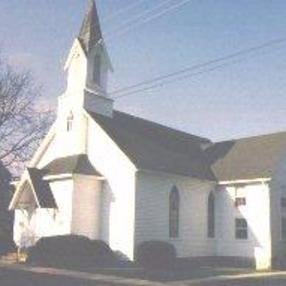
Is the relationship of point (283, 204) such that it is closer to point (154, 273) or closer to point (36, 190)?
point (154, 273)

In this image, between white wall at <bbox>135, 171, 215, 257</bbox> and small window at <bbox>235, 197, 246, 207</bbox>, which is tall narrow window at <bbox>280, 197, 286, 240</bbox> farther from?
white wall at <bbox>135, 171, 215, 257</bbox>

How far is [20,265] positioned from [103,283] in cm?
804

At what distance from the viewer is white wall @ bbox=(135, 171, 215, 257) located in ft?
110

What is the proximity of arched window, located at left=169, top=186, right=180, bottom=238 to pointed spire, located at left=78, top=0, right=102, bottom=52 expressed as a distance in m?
11.8

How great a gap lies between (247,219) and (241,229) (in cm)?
86

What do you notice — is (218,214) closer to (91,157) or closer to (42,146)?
(91,157)

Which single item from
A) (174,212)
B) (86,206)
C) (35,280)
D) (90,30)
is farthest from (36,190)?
(35,280)

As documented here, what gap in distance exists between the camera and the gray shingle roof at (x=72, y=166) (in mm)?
34156

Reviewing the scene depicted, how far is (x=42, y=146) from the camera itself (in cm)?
3934

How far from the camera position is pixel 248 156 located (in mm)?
40781

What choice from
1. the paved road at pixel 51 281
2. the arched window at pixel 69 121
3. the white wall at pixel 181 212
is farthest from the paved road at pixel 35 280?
the arched window at pixel 69 121

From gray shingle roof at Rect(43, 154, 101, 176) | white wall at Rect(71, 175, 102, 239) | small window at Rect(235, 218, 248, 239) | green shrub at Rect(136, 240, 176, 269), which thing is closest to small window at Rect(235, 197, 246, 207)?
small window at Rect(235, 218, 248, 239)

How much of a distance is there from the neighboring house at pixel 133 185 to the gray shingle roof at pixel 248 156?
0.09m

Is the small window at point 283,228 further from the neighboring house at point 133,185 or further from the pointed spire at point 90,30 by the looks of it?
the pointed spire at point 90,30
